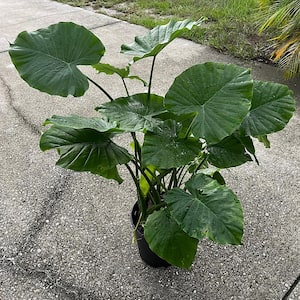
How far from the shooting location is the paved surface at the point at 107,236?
5.00 ft

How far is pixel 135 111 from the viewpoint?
122cm

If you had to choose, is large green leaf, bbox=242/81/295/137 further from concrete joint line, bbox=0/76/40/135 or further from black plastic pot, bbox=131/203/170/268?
concrete joint line, bbox=0/76/40/135

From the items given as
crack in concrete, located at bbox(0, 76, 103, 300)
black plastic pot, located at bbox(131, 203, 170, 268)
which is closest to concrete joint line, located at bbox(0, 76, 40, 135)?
crack in concrete, located at bbox(0, 76, 103, 300)

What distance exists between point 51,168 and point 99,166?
3.43ft

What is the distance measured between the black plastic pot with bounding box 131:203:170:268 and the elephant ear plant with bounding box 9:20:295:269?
29 cm

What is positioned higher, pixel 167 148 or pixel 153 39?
pixel 153 39

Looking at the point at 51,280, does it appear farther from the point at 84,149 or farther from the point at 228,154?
the point at 228,154

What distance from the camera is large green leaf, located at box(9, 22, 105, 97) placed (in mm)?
1126

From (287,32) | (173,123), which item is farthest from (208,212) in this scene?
(287,32)

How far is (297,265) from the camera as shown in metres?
1.59

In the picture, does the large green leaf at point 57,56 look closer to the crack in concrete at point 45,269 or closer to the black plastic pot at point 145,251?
the black plastic pot at point 145,251

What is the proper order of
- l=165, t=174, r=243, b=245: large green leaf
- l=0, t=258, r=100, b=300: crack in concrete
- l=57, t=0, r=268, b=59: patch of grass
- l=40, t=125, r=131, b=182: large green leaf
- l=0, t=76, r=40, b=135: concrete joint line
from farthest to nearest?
l=57, t=0, r=268, b=59: patch of grass → l=0, t=76, r=40, b=135: concrete joint line → l=0, t=258, r=100, b=300: crack in concrete → l=40, t=125, r=131, b=182: large green leaf → l=165, t=174, r=243, b=245: large green leaf

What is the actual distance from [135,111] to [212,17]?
317 cm

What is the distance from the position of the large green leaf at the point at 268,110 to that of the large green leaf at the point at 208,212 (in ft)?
0.69
